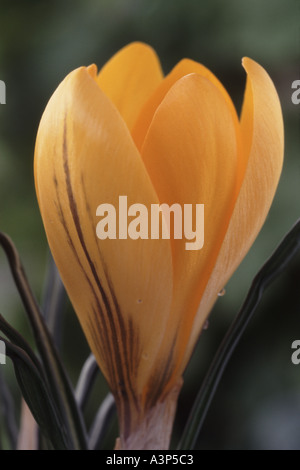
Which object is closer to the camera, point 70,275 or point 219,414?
point 70,275

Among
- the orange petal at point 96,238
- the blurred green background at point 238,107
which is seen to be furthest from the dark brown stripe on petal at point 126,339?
the blurred green background at point 238,107

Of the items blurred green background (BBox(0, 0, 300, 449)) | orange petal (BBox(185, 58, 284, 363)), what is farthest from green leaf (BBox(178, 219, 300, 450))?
blurred green background (BBox(0, 0, 300, 449))

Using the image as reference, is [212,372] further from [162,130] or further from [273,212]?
[273,212]

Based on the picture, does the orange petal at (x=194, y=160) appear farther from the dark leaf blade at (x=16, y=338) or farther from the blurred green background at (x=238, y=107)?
the blurred green background at (x=238, y=107)

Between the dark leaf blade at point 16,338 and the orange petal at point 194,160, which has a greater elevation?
the orange petal at point 194,160

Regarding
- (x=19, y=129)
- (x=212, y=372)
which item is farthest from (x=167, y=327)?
(x=19, y=129)

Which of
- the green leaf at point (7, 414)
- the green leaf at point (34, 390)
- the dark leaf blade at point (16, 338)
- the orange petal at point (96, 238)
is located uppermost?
the orange petal at point (96, 238)

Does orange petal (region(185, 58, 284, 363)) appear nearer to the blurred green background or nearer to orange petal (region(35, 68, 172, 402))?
orange petal (region(35, 68, 172, 402))

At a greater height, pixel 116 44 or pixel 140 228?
pixel 116 44
